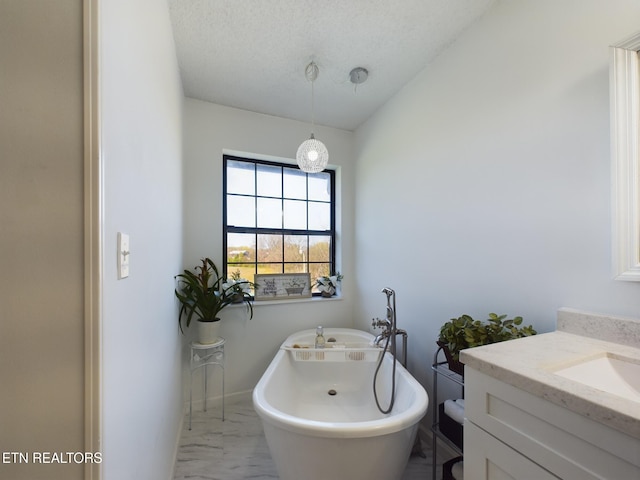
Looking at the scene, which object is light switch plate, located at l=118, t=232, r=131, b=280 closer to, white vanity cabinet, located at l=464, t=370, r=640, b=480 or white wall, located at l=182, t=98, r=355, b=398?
white vanity cabinet, located at l=464, t=370, r=640, b=480

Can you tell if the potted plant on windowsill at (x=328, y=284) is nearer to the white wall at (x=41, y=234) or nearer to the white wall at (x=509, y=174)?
the white wall at (x=509, y=174)

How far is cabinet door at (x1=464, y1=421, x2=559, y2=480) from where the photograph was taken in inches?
25.2

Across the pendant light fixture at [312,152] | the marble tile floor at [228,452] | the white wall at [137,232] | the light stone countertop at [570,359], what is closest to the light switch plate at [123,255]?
the white wall at [137,232]

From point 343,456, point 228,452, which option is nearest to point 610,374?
point 343,456

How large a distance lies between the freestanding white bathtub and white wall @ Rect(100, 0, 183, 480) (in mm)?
508

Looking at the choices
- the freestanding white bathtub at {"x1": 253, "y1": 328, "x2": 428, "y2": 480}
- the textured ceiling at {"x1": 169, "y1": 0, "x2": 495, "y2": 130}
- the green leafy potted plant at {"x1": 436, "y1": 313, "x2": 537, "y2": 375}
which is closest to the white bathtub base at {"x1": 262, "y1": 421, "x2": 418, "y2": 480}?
the freestanding white bathtub at {"x1": 253, "y1": 328, "x2": 428, "y2": 480}

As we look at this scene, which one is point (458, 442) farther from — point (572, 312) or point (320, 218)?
point (320, 218)

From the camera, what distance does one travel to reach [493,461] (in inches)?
28.3

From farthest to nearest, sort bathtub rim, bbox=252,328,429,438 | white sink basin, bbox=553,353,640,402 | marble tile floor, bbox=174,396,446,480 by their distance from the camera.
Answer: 1. marble tile floor, bbox=174,396,446,480
2. bathtub rim, bbox=252,328,429,438
3. white sink basin, bbox=553,353,640,402

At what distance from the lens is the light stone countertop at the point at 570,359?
0.53 metres

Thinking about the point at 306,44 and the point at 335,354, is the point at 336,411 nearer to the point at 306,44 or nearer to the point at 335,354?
the point at 335,354

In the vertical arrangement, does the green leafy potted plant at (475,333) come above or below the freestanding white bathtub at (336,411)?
above

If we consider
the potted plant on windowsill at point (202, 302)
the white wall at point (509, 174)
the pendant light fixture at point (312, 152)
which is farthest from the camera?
the potted plant on windowsill at point (202, 302)

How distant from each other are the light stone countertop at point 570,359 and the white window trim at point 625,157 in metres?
0.19
